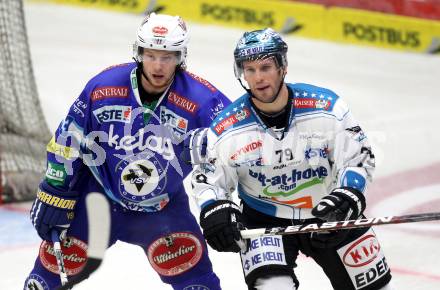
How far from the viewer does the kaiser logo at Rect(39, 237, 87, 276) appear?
5.30m

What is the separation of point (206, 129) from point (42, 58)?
6.31 metres

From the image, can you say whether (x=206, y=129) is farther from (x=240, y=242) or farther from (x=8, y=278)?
(x=8, y=278)

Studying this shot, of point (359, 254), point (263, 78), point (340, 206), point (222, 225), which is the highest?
point (263, 78)

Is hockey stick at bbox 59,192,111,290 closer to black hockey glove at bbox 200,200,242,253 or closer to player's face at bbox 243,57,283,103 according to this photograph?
black hockey glove at bbox 200,200,242,253

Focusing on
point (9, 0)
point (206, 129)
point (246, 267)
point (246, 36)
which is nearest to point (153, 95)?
point (206, 129)

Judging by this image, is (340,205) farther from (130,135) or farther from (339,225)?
(130,135)

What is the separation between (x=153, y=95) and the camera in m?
5.15

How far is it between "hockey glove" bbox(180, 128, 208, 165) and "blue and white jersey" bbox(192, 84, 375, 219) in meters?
0.13

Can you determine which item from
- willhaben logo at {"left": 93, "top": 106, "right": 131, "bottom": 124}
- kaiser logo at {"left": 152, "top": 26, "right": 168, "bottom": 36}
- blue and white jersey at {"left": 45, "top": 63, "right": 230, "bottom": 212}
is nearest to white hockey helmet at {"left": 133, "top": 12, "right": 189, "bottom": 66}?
kaiser logo at {"left": 152, "top": 26, "right": 168, "bottom": 36}

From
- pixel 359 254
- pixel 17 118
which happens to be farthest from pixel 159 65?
pixel 17 118

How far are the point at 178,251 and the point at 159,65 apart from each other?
884mm

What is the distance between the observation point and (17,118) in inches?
326

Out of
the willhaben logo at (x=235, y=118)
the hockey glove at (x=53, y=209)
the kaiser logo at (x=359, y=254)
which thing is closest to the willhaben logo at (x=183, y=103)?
the willhaben logo at (x=235, y=118)

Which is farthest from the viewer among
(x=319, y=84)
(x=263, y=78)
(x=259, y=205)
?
(x=319, y=84)
